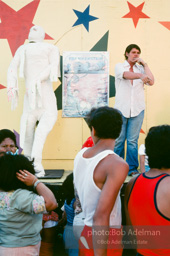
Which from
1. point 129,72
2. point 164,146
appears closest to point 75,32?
point 129,72

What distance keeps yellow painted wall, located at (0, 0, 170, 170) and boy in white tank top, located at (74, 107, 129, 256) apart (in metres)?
2.96

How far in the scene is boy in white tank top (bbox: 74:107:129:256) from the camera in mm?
1567

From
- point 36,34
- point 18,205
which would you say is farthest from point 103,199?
point 36,34

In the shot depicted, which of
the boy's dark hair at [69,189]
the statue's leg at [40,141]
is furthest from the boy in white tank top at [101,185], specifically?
the statue's leg at [40,141]

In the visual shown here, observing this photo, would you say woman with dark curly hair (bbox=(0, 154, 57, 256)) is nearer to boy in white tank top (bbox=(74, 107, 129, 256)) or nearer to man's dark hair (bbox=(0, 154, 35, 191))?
man's dark hair (bbox=(0, 154, 35, 191))

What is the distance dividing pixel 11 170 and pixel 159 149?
89 centimetres

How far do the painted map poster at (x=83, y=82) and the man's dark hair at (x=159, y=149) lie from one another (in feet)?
10.6

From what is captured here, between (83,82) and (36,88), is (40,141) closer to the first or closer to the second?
(36,88)

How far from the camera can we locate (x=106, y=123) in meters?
1.74

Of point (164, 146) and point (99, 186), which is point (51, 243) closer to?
point (99, 186)

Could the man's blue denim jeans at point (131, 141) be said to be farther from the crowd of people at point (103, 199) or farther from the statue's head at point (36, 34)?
the crowd of people at point (103, 199)

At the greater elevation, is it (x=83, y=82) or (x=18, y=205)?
(x=83, y=82)

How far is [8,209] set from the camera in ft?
6.30

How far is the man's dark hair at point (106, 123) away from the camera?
68.5 inches
